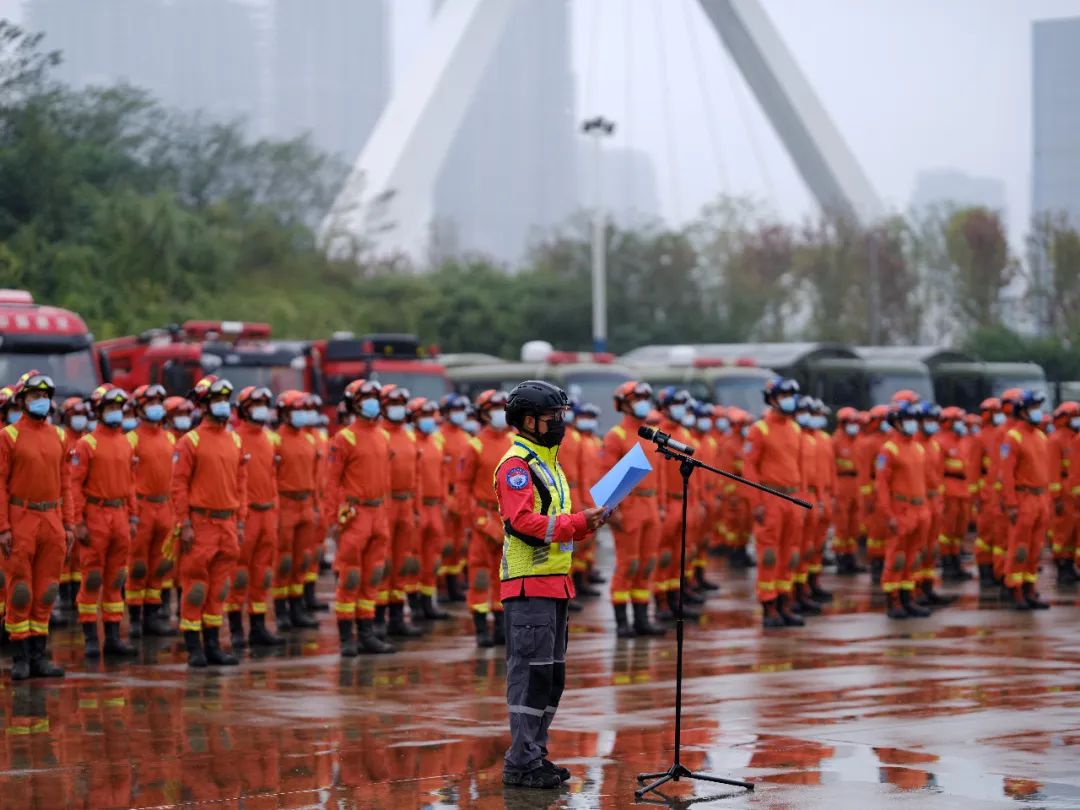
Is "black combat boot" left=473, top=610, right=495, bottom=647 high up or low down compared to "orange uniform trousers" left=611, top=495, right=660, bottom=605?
down

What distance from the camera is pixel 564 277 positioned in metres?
54.8

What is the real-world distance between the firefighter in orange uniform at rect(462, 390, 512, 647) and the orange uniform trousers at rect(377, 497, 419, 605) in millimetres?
600

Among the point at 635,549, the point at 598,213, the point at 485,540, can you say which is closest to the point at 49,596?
the point at 485,540

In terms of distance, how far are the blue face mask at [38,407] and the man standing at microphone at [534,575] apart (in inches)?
207

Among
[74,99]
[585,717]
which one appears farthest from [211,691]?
[74,99]

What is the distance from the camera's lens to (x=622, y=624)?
15.5 metres

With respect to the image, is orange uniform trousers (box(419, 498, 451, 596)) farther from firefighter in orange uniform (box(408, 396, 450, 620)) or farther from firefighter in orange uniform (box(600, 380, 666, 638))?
firefighter in orange uniform (box(600, 380, 666, 638))

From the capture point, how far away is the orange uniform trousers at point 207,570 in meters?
13.6

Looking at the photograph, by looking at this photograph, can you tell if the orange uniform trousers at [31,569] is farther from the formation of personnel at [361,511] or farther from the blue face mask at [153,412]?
the blue face mask at [153,412]

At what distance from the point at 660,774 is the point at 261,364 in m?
18.1

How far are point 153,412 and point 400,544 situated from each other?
2.39 metres

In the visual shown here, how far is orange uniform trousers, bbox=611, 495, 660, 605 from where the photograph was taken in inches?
613

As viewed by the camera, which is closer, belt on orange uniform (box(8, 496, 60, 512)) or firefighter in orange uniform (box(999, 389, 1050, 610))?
belt on orange uniform (box(8, 496, 60, 512))

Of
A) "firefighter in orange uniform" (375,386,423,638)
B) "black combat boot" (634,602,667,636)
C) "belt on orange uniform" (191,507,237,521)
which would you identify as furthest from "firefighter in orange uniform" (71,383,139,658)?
"black combat boot" (634,602,667,636)
